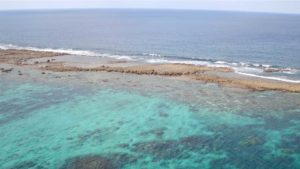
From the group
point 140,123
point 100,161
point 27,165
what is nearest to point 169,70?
point 140,123

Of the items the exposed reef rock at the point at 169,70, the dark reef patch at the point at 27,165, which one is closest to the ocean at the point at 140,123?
the dark reef patch at the point at 27,165

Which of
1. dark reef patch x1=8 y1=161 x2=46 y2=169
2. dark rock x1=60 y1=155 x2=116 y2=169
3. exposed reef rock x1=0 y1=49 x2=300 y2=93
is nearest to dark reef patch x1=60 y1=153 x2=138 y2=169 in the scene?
dark rock x1=60 y1=155 x2=116 y2=169

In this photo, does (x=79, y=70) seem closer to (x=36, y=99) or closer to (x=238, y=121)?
(x=36, y=99)

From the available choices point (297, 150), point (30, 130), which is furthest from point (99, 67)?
point (297, 150)

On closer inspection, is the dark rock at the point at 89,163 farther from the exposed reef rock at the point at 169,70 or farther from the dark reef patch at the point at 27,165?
the exposed reef rock at the point at 169,70

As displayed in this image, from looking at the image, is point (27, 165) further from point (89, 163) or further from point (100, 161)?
point (100, 161)

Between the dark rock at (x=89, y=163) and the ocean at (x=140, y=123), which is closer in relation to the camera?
the dark rock at (x=89, y=163)

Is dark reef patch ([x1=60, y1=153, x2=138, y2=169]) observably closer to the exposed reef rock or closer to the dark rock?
the dark rock
